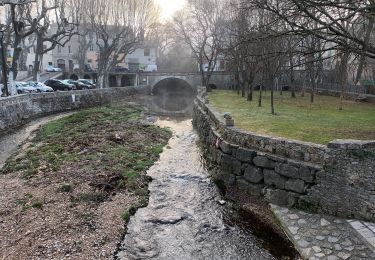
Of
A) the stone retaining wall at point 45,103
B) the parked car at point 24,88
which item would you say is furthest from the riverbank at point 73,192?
the parked car at point 24,88

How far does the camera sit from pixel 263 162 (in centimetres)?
1239

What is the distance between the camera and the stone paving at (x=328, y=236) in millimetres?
8680

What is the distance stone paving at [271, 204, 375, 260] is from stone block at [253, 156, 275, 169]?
6.03 feet

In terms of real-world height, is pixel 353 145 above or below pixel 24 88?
below

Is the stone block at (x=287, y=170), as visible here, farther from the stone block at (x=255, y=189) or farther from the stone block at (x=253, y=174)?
the stone block at (x=255, y=189)

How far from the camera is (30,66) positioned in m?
78.8

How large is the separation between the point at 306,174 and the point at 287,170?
26.4 inches

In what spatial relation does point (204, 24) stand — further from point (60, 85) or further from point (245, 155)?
point (245, 155)

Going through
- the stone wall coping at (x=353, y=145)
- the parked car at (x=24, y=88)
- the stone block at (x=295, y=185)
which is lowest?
the stone block at (x=295, y=185)

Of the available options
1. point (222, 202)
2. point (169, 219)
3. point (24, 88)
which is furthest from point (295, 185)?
point (24, 88)

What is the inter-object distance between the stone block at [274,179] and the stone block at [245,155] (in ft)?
2.57

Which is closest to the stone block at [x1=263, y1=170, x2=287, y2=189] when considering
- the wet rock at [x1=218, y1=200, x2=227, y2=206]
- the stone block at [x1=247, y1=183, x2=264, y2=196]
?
the stone block at [x1=247, y1=183, x2=264, y2=196]

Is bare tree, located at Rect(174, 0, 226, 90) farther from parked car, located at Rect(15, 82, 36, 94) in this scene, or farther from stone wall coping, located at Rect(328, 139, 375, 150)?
stone wall coping, located at Rect(328, 139, 375, 150)

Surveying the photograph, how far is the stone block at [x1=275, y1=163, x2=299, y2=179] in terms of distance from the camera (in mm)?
11323
